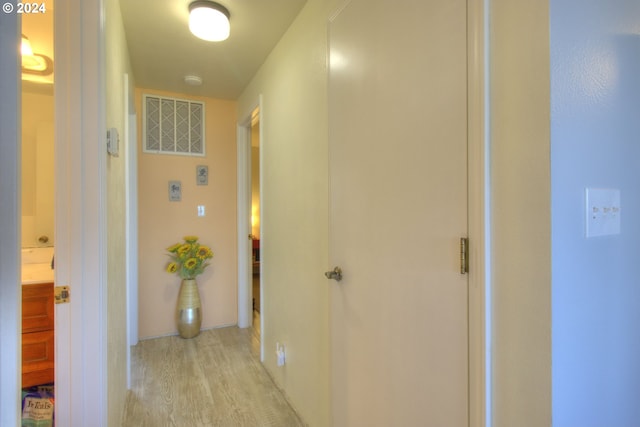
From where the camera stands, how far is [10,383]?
38 cm

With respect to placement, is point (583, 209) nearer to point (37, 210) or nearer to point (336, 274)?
point (336, 274)

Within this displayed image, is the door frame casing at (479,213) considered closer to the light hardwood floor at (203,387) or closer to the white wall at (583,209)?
the white wall at (583,209)

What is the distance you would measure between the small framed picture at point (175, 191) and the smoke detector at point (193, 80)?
93 centimetres

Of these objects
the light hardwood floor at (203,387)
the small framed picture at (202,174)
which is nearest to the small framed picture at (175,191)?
the small framed picture at (202,174)

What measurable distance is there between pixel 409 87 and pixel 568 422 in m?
0.87

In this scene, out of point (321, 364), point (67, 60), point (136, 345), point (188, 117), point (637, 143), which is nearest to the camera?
point (637, 143)

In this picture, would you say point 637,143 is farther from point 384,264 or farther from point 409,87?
point 384,264

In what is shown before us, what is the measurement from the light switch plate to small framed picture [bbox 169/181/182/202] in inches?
123

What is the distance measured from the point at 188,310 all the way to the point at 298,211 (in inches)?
70.8

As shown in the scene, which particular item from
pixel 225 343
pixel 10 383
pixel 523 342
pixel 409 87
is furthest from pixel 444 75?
pixel 225 343

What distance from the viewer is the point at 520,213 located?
2.13 ft

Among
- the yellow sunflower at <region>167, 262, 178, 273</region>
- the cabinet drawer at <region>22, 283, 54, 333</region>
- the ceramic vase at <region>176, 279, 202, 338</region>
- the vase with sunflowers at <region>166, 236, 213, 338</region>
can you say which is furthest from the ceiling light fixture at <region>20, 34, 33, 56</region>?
the ceramic vase at <region>176, 279, 202, 338</region>

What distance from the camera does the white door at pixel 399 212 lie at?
0.80 meters

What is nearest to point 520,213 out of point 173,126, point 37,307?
point 37,307
